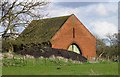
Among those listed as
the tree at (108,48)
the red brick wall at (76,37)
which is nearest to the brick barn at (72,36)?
the red brick wall at (76,37)

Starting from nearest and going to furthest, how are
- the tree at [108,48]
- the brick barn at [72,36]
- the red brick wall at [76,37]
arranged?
the brick barn at [72,36] → the red brick wall at [76,37] → the tree at [108,48]

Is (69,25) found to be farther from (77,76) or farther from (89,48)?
(77,76)

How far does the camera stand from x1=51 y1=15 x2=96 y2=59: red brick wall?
68438 mm

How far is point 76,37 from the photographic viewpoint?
237 feet

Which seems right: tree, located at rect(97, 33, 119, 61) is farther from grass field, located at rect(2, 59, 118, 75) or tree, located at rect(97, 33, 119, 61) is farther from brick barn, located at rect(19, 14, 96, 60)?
grass field, located at rect(2, 59, 118, 75)

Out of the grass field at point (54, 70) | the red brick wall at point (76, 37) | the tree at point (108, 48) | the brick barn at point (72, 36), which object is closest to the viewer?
the grass field at point (54, 70)

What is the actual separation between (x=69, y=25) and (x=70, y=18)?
1.51 metres

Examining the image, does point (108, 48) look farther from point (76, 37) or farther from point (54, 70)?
point (54, 70)

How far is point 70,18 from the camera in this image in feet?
234

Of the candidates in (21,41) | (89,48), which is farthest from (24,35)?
(89,48)

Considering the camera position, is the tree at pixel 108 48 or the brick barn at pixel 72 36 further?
the tree at pixel 108 48

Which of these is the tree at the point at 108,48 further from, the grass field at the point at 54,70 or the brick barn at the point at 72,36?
the grass field at the point at 54,70

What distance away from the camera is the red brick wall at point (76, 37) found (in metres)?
68.4

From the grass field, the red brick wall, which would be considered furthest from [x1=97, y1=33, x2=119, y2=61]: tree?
the grass field
